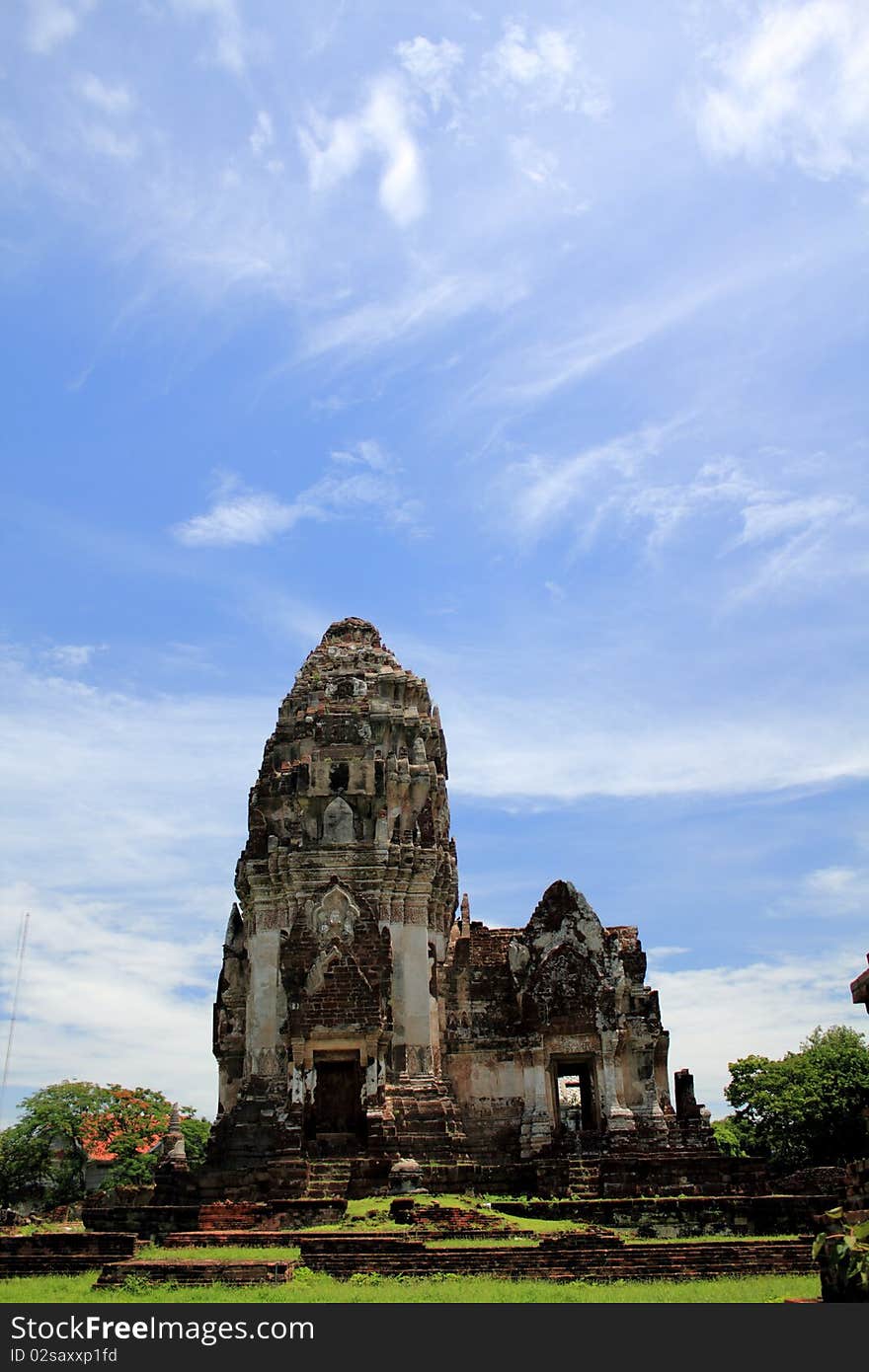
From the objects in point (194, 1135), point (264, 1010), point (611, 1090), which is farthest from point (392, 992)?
point (194, 1135)

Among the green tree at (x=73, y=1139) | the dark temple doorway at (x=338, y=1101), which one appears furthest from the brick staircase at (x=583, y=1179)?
the green tree at (x=73, y=1139)

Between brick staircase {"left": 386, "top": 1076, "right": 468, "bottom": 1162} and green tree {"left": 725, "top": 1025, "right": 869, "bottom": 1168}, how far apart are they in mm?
25822

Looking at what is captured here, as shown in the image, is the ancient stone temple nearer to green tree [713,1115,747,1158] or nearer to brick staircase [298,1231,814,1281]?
brick staircase [298,1231,814,1281]

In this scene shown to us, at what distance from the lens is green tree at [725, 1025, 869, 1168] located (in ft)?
163

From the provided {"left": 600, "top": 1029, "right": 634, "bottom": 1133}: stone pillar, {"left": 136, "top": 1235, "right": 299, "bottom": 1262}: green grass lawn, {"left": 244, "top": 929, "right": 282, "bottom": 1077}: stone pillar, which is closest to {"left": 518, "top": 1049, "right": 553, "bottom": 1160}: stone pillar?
{"left": 600, "top": 1029, "right": 634, "bottom": 1133}: stone pillar

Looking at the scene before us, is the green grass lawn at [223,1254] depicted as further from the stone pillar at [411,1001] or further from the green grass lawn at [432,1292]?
the stone pillar at [411,1001]

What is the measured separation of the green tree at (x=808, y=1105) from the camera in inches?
1955

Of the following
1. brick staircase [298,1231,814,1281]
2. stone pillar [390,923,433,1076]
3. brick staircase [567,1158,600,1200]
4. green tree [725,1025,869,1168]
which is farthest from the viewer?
green tree [725,1025,869,1168]

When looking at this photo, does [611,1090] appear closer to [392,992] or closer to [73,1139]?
[392,992]

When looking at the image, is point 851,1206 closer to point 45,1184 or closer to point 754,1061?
point 754,1061

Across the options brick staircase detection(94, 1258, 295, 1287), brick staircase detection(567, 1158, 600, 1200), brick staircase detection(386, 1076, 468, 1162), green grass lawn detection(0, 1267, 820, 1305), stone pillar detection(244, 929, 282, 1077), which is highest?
stone pillar detection(244, 929, 282, 1077)

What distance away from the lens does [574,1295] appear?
48.2 feet
